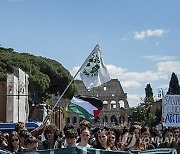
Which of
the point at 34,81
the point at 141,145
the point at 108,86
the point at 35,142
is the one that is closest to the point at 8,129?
the point at 141,145

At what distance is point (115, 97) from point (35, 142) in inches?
5714

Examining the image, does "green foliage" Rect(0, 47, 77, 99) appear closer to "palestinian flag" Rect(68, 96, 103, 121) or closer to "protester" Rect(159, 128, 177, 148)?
"palestinian flag" Rect(68, 96, 103, 121)

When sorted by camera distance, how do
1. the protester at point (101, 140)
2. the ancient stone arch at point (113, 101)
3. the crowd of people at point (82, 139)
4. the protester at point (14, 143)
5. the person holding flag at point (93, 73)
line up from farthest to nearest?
the ancient stone arch at point (113, 101)
the person holding flag at point (93, 73)
the protester at point (14, 143)
the protester at point (101, 140)
the crowd of people at point (82, 139)

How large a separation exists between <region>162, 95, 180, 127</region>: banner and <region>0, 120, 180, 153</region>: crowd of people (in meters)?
3.37

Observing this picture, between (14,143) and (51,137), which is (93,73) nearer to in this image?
(51,137)

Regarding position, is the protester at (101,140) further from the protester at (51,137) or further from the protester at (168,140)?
the protester at (51,137)

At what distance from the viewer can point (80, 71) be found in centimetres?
1375

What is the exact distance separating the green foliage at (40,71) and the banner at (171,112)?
45.8 metres

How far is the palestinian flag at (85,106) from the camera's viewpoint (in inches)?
569

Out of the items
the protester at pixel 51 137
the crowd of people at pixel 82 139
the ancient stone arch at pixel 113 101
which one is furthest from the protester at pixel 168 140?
the ancient stone arch at pixel 113 101

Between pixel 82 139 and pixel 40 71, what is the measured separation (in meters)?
68.4

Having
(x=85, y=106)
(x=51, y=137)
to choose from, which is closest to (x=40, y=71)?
(x=85, y=106)

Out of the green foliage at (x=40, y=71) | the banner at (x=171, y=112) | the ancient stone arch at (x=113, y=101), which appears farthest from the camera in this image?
the ancient stone arch at (x=113, y=101)

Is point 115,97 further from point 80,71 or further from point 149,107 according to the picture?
point 80,71
